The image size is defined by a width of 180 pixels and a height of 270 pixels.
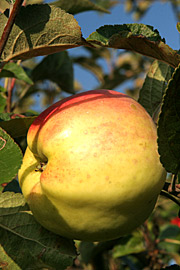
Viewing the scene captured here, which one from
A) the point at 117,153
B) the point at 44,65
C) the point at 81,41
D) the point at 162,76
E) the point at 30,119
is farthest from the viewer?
the point at 44,65

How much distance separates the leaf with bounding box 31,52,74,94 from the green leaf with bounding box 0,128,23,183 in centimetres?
125

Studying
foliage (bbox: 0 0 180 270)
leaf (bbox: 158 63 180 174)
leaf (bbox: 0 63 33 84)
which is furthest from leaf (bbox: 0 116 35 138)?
leaf (bbox: 0 63 33 84)

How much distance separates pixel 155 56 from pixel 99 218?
416mm

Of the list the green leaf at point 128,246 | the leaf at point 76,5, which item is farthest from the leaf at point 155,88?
the green leaf at point 128,246

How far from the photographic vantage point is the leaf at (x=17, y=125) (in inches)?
37.0

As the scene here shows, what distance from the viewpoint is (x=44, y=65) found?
1981mm

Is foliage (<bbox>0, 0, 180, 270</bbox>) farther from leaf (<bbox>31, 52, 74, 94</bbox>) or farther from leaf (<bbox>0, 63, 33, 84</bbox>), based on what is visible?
leaf (<bbox>31, 52, 74, 94</bbox>)

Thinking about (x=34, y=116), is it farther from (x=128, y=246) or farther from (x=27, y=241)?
(x=128, y=246)

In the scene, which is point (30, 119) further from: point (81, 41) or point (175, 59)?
point (175, 59)

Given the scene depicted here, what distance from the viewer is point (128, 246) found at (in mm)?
2088

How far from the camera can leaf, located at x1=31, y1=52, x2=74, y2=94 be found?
198 cm

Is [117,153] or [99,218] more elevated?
[117,153]

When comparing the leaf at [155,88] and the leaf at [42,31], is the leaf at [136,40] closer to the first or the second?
the leaf at [42,31]

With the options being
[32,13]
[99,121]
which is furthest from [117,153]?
[32,13]
